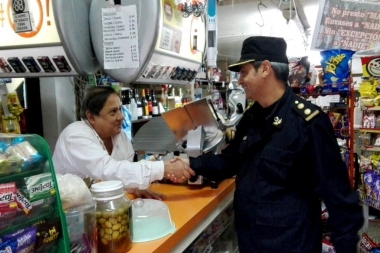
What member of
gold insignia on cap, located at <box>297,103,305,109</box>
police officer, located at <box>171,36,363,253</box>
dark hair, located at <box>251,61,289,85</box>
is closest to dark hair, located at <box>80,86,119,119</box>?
police officer, located at <box>171,36,363,253</box>

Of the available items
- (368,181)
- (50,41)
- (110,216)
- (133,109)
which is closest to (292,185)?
(110,216)

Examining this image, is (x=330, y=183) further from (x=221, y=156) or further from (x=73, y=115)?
(x=73, y=115)

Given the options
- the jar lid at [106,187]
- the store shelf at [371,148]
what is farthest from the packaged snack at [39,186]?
the store shelf at [371,148]

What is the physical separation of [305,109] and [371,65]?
269 centimetres

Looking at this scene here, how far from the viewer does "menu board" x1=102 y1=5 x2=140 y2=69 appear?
1.78 m

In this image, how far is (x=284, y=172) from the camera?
5.50ft

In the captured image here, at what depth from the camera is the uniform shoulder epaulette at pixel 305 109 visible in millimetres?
1656

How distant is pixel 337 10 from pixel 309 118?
1677 mm

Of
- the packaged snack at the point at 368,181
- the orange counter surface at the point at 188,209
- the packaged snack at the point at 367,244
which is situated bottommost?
the packaged snack at the point at 367,244

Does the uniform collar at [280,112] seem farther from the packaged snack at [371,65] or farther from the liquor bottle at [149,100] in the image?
the liquor bottle at [149,100]

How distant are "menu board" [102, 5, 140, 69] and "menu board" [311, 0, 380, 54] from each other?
1809 mm

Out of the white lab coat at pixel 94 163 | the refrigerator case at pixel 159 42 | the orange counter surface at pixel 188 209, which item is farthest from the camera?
the refrigerator case at pixel 159 42

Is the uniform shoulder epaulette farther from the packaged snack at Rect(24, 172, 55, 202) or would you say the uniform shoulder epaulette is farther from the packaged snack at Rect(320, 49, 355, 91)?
the packaged snack at Rect(320, 49, 355, 91)

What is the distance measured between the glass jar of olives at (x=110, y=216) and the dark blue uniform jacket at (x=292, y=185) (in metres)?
0.78
